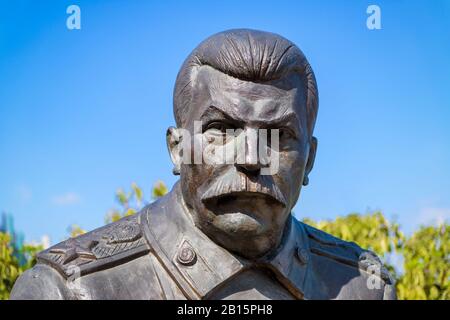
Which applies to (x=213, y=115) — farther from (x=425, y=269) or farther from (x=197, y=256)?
(x=425, y=269)

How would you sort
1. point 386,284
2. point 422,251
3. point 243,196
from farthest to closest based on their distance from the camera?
point 422,251, point 386,284, point 243,196

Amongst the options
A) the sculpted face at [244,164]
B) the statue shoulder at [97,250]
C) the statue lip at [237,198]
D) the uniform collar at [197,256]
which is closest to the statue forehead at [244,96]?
the sculpted face at [244,164]

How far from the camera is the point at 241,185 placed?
2.60 metres

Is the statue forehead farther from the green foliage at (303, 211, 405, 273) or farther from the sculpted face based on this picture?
the green foliage at (303, 211, 405, 273)

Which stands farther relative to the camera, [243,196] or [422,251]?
[422,251]

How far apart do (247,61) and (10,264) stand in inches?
→ 169

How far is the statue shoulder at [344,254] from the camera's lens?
10.7ft

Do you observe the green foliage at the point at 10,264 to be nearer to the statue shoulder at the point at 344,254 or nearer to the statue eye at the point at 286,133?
the statue shoulder at the point at 344,254

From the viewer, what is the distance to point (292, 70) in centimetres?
276

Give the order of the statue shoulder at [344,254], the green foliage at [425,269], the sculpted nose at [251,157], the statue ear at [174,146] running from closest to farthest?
the sculpted nose at [251,157]
the statue ear at [174,146]
the statue shoulder at [344,254]
the green foliage at [425,269]
